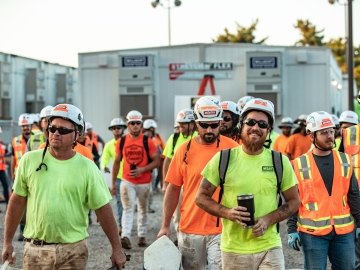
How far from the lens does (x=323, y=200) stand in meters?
6.66

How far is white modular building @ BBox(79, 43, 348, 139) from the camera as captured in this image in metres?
23.5

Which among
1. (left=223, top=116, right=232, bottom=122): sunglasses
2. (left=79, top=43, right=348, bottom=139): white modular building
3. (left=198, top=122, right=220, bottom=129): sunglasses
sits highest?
(left=79, top=43, right=348, bottom=139): white modular building

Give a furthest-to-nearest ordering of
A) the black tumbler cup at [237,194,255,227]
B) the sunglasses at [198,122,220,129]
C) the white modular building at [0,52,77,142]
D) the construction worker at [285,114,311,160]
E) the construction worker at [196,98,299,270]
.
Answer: the white modular building at [0,52,77,142]
the construction worker at [285,114,311,160]
the sunglasses at [198,122,220,129]
the construction worker at [196,98,299,270]
the black tumbler cup at [237,194,255,227]

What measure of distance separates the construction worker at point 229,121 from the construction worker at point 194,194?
1.22 m

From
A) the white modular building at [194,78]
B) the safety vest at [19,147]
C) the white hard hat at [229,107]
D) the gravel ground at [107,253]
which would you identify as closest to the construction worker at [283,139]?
the gravel ground at [107,253]

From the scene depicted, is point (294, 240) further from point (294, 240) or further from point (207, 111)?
point (207, 111)

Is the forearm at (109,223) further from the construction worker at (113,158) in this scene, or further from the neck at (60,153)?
the construction worker at (113,158)

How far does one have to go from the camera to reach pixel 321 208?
668 cm

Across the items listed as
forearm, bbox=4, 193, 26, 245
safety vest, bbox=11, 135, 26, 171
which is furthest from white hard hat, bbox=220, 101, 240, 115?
safety vest, bbox=11, 135, 26, 171

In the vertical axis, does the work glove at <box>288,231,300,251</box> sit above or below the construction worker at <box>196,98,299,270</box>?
below

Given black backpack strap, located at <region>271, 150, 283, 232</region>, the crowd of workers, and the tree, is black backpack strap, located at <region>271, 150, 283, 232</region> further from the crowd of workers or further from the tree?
the tree

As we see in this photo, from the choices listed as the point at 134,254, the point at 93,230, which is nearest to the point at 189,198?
the point at 134,254

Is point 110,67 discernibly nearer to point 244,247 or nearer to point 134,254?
point 134,254

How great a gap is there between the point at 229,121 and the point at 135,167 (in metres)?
3.88
